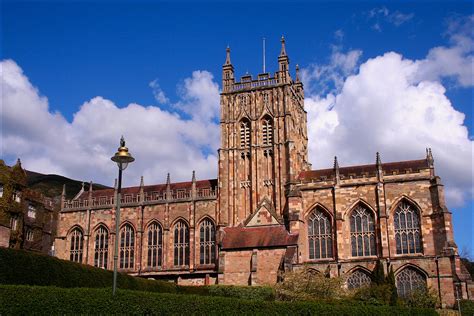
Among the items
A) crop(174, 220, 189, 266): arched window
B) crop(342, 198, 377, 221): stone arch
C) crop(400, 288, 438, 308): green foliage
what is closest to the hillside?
crop(174, 220, 189, 266): arched window

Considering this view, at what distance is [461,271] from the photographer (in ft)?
154

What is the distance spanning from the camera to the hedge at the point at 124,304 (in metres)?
19.3

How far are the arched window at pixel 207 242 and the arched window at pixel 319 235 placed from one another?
9.99m

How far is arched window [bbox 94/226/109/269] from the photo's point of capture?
59744mm

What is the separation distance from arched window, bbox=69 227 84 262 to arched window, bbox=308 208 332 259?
26.0 metres

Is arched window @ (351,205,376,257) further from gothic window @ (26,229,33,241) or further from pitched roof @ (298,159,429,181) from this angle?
gothic window @ (26,229,33,241)

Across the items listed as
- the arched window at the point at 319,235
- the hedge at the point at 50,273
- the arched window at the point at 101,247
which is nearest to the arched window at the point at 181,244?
the arched window at the point at 101,247

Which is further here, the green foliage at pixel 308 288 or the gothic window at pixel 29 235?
the gothic window at pixel 29 235

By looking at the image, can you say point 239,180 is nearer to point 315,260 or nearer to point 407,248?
point 315,260

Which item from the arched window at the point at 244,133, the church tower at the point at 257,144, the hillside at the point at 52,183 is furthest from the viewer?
the hillside at the point at 52,183

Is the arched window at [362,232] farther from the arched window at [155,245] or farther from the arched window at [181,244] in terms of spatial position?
the arched window at [155,245]

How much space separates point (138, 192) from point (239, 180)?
12.6 m

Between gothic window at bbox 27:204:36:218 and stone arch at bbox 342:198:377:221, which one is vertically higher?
gothic window at bbox 27:204:36:218

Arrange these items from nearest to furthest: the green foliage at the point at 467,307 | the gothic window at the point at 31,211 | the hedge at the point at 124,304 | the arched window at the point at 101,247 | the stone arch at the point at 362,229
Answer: the hedge at the point at 124,304, the green foliage at the point at 467,307, the stone arch at the point at 362,229, the gothic window at the point at 31,211, the arched window at the point at 101,247
